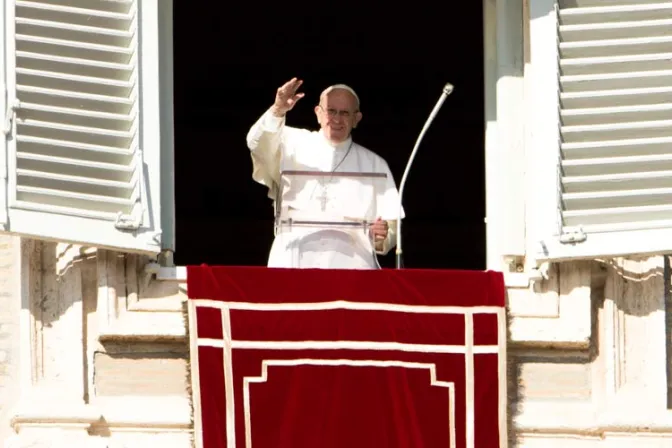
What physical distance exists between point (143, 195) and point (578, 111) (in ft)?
5.09

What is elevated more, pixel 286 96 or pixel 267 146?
pixel 286 96

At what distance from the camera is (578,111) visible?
12.1 m

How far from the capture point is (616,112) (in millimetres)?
12086

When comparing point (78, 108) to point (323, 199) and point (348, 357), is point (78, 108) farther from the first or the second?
point (348, 357)

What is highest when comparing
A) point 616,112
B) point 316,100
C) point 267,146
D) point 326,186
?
point 316,100

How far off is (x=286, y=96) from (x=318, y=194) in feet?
1.81

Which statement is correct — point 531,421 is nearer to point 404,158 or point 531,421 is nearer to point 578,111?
point 578,111

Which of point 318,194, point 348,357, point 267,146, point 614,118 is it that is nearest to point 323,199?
point 318,194

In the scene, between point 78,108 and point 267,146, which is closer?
point 78,108

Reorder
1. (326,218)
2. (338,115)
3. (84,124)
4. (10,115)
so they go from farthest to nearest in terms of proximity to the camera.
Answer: (338,115) < (326,218) < (84,124) < (10,115)

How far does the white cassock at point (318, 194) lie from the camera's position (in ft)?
41.2

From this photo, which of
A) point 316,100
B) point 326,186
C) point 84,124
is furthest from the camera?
point 316,100

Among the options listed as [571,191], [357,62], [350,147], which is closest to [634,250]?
[571,191]

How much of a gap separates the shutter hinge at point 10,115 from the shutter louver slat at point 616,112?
1903mm
